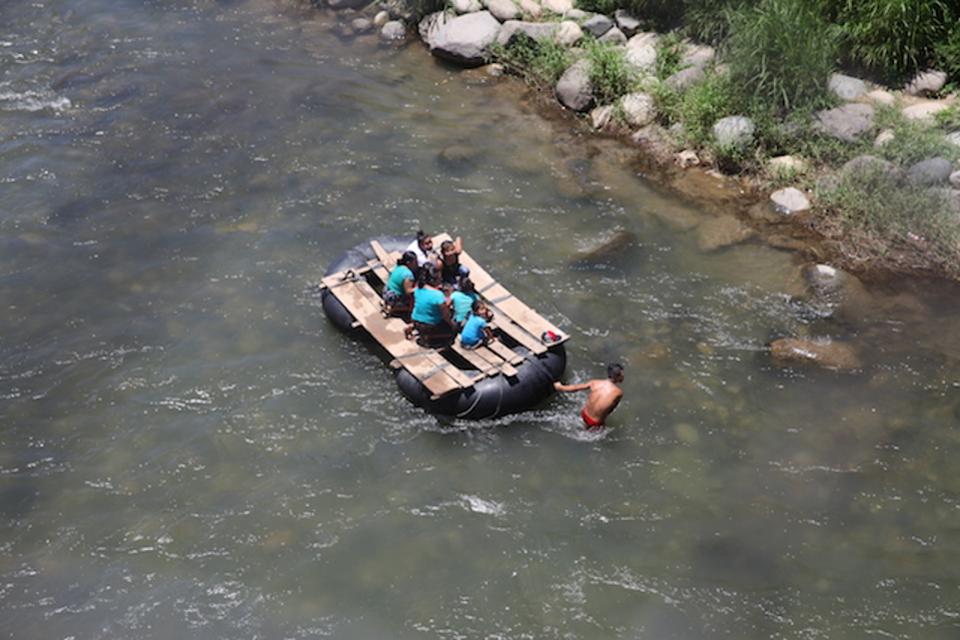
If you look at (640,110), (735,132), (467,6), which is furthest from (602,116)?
(467,6)

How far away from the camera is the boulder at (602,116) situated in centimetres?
1458

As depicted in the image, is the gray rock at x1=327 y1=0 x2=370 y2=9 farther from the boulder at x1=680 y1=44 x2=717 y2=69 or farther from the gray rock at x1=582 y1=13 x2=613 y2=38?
the boulder at x1=680 y1=44 x2=717 y2=69

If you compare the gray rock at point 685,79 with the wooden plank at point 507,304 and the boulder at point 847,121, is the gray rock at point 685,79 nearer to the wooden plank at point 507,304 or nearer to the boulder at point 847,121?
the boulder at point 847,121

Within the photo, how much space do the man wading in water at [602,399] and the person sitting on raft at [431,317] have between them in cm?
170

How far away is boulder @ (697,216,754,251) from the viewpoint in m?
12.5

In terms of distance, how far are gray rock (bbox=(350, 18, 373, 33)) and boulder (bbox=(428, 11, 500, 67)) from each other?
5.42 ft

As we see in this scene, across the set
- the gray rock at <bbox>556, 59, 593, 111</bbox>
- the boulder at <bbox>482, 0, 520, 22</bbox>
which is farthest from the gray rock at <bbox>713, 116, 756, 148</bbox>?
the boulder at <bbox>482, 0, 520, 22</bbox>

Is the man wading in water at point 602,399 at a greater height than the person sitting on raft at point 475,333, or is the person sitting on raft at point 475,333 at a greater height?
the person sitting on raft at point 475,333

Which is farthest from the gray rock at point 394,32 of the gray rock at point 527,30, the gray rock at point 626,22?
the gray rock at point 626,22

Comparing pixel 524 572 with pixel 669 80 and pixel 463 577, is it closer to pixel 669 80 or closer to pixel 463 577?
pixel 463 577

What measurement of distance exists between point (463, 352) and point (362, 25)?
960 centimetres

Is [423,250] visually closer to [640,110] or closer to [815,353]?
[815,353]

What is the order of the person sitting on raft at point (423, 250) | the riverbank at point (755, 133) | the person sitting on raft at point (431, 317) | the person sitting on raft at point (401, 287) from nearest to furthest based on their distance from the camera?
the person sitting on raft at point (431, 317)
the person sitting on raft at point (401, 287)
the person sitting on raft at point (423, 250)
the riverbank at point (755, 133)

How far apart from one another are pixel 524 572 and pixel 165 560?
10.8 feet
